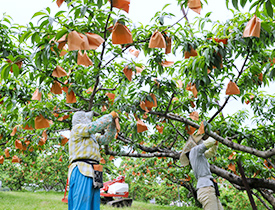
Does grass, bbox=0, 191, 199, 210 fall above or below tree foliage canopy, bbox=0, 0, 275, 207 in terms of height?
below

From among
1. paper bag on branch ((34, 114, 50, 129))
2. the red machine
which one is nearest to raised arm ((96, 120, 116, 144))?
paper bag on branch ((34, 114, 50, 129))

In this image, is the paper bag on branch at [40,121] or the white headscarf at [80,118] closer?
the white headscarf at [80,118]

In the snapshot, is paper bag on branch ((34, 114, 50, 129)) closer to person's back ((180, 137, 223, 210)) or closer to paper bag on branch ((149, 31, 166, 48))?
paper bag on branch ((149, 31, 166, 48))

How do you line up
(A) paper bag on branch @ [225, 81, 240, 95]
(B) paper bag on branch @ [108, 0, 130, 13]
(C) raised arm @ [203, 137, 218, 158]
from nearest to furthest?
1. (B) paper bag on branch @ [108, 0, 130, 13]
2. (A) paper bag on branch @ [225, 81, 240, 95]
3. (C) raised arm @ [203, 137, 218, 158]

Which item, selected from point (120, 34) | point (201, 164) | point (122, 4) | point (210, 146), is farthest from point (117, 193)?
point (122, 4)

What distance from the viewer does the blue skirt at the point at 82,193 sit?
7.42 ft

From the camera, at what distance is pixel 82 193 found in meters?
2.29

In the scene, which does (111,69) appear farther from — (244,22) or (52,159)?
(52,159)

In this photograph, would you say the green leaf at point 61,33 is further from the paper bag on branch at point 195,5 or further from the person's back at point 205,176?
the person's back at point 205,176

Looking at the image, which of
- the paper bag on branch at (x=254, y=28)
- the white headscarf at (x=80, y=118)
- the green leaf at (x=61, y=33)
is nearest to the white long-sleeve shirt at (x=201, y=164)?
the white headscarf at (x=80, y=118)

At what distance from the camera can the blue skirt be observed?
2.26m

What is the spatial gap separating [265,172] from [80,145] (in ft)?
12.1

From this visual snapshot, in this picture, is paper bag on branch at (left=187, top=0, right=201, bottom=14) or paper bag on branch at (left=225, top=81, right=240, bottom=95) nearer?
paper bag on branch at (left=187, top=0, right=201, bottom=14)

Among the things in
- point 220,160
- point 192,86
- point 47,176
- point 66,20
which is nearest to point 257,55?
point 192,86
